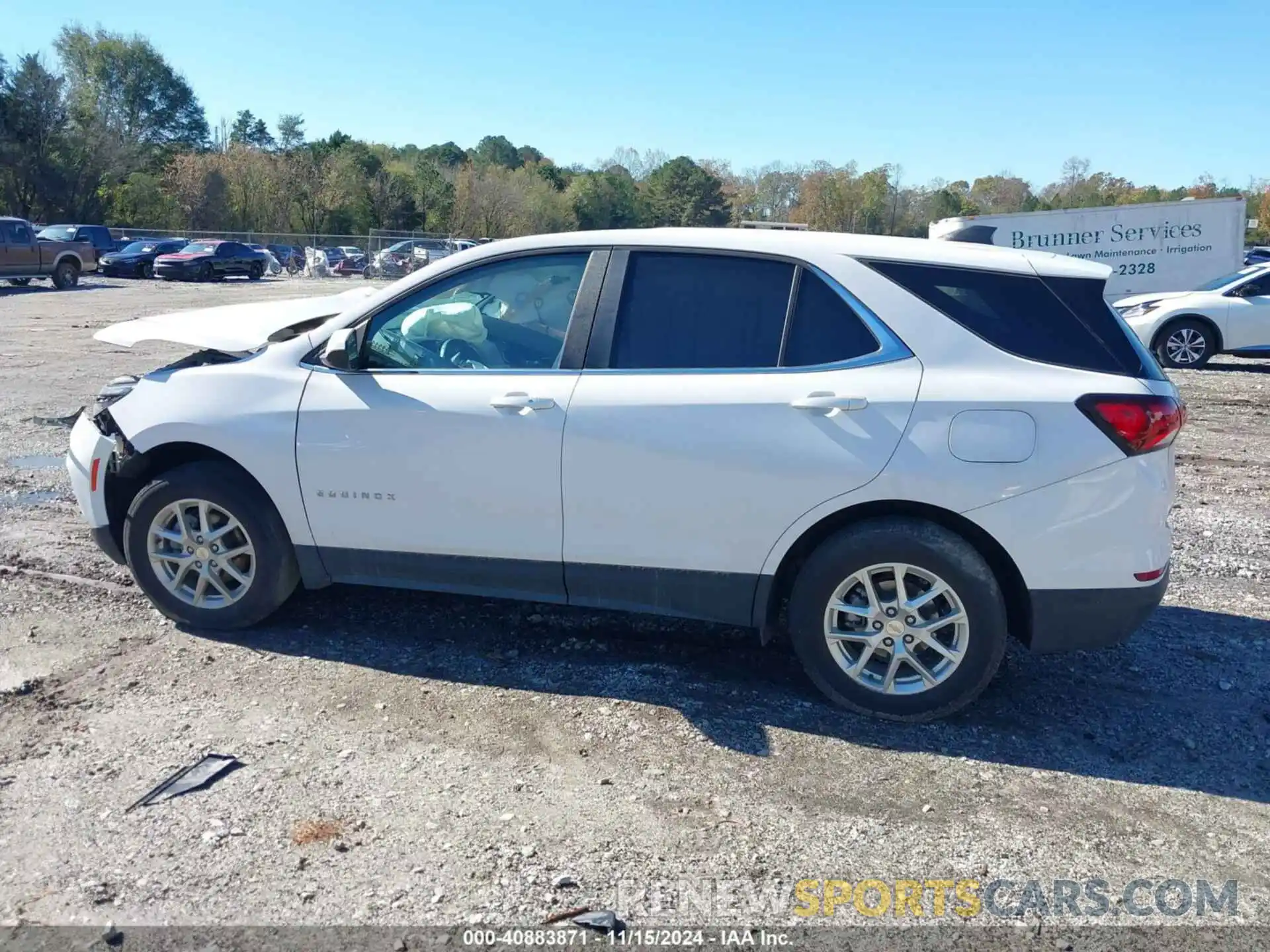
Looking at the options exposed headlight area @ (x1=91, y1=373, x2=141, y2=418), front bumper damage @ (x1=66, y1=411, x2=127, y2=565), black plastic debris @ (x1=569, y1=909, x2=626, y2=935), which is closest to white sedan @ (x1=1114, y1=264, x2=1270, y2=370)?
exposed headlight area @ (x1=91, y1=373, x2=141, y2=418)

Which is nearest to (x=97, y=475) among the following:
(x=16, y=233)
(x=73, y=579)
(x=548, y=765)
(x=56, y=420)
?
(x=73, y=579)

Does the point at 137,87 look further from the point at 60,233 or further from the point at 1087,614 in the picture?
the point at 1087,614

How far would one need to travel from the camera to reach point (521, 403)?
424 cm

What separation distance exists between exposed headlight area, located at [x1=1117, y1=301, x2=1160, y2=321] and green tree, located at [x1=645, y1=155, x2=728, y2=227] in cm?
2908

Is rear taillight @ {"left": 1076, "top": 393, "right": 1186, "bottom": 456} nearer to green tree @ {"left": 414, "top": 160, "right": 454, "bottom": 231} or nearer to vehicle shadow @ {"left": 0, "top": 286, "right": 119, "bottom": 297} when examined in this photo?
vehicle shadow @ {"left": 0, "top": 286, "right": 119, "bottom": 297}

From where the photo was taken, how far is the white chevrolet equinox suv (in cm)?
385

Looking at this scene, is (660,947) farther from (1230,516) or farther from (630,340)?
(1230,516)

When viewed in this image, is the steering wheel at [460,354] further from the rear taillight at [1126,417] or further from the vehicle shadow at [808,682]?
the rear taillight at [1126,417]

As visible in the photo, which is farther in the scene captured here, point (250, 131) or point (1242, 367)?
point (250, 131)

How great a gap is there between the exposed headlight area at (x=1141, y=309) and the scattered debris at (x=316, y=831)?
1527 centimetres

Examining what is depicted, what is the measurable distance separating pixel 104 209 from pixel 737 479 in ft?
208

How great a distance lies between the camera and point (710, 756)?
3.82m

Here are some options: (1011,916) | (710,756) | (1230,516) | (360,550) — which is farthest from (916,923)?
(1230,516)

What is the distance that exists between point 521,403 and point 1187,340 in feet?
46.3
